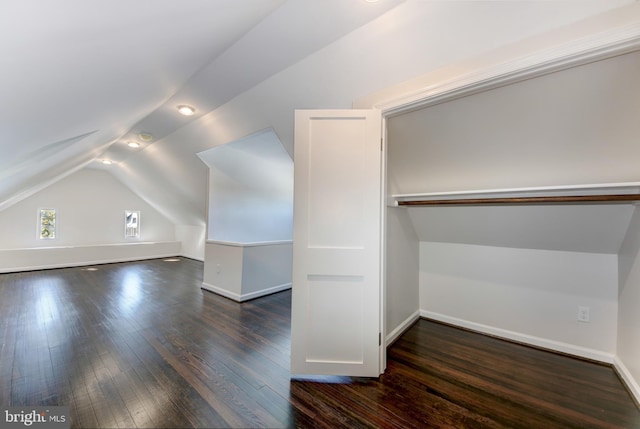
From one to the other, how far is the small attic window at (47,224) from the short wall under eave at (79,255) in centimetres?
61

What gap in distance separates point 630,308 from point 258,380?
2828mm

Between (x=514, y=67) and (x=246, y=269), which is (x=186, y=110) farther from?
(x=514, y=67)

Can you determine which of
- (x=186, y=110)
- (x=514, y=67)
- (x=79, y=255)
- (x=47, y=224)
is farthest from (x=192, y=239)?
(x=514, y=67)

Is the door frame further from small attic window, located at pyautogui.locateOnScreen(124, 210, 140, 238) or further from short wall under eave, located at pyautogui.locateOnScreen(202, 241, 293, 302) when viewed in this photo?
small attic window, located at pyautogui.locateOnScreen(124, 210, 140, 238)

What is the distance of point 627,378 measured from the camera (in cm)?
187

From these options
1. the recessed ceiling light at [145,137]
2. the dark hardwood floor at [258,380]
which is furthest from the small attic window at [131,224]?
the dark hardwood floor at [258,380]

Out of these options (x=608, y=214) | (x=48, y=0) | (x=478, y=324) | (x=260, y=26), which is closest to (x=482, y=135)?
(x=608, y=214)

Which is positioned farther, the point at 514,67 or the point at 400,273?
the point at 400,273

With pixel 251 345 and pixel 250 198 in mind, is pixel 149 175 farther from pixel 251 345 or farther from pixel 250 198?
pixel 251 345

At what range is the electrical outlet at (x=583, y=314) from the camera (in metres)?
2.24

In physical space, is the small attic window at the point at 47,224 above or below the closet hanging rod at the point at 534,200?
below

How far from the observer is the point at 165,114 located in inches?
127

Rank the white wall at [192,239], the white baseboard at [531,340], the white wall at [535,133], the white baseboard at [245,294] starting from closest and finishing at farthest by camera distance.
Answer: the white wall at [535,133] < the white baseboard at [531,340] < the white baseboard at [245,294] < the white wall at [192,239]

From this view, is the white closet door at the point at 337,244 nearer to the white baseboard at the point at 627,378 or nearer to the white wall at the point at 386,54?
the white wall at the point at 386,54
